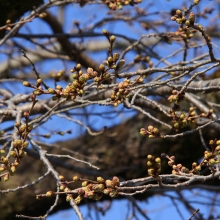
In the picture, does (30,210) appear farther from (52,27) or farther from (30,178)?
(52,27)

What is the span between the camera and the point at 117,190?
1478 millimetres

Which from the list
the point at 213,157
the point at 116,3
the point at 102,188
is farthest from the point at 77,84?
the point at 116,3

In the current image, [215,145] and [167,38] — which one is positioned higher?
[167,38]

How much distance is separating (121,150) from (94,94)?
126 centimetres

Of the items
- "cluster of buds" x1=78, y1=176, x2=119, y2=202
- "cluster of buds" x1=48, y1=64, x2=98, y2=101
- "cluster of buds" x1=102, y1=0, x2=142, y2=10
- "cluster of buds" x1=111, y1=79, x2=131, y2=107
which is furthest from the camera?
"cluster of buds" x1=102, y1=0, x2=142, y2=10

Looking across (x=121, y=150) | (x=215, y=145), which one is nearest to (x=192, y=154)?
(x=121, y=150)

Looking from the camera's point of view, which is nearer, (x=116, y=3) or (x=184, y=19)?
(x=184, y=19)

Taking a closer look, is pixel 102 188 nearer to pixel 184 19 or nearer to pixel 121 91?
pixel 121 91

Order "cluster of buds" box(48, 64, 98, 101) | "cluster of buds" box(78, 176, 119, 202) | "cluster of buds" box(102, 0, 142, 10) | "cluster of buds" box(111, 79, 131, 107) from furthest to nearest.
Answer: "cluster of buds" box(102, 0, 142, 10), "cluster of buds" box(111, 79, 131, 107), "cluster of buds" box(48, 64, 98, 101), "cluster of buds" box(78, 176, 119, 202)

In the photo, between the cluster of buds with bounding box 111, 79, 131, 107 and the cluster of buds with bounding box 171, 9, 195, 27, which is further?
the cluster of buds with bounding box 111, 79, 131, 107

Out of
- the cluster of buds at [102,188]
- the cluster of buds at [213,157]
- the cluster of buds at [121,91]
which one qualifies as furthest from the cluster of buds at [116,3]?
the cluster of buds at [102,188]

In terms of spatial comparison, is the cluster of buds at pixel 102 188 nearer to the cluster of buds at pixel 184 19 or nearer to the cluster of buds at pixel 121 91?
the cluster of buds at pixel 121 91

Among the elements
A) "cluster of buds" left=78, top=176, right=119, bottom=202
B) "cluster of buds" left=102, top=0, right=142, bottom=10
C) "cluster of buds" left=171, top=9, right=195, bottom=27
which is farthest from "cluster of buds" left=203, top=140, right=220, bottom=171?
"cluster of buds" left=102, top=0, right=142, bottom=10

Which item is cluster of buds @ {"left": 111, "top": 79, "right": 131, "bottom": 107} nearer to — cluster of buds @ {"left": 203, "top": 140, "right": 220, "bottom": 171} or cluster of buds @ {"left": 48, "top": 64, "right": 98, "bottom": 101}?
cluster of buds @ {"left": 48, "top": 64, "right": 98, "bottom": 101}
